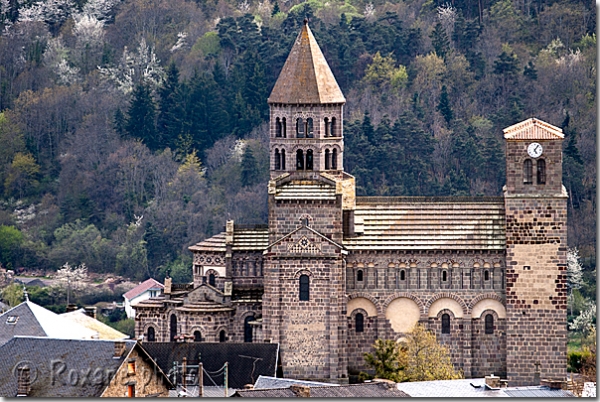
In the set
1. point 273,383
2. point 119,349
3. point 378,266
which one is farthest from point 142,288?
point 119,349

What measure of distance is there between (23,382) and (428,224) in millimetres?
Answer: 26123

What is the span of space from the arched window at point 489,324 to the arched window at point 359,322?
489cm

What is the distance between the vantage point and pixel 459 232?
12188 cm

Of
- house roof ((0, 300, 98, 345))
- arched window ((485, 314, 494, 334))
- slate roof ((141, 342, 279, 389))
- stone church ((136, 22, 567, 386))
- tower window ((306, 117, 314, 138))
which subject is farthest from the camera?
tower window ((306, 117, 314, 138))

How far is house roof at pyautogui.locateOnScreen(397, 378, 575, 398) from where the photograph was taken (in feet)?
350

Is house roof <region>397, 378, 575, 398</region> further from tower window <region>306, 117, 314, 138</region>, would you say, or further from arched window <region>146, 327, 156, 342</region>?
arched window <region>146, 327, 156, 342</region>

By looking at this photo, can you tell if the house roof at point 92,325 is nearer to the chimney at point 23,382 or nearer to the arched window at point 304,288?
the arched window at point 304,288

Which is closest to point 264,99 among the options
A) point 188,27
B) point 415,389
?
point 188,27

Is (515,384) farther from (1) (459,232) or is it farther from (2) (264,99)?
(2) (264,99)

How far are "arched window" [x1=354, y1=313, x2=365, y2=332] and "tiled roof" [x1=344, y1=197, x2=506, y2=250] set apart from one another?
9.45 feet

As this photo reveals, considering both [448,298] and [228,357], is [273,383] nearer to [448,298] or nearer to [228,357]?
[228,357]

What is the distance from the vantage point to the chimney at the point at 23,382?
330 ft

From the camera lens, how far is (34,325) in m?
117

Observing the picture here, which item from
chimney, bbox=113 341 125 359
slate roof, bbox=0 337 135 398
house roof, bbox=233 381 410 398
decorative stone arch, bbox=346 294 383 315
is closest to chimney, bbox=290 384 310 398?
house roof, bbox=233 381 410 398
